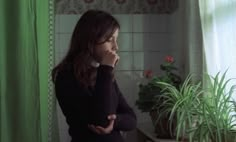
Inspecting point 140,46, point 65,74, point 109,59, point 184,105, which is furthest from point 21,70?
point 140,46

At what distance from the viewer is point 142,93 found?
7.07 feet

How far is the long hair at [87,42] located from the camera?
120cm

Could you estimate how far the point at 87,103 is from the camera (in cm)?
115

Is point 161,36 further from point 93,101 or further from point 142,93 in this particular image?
point 93,101

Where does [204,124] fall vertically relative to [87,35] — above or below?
below

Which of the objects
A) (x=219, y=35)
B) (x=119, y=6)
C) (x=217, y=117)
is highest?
(x=119, y=6)

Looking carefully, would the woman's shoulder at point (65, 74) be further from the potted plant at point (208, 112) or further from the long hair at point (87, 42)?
the potted plant at point (208, 112)

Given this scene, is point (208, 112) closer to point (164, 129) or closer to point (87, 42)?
point (164, 129)

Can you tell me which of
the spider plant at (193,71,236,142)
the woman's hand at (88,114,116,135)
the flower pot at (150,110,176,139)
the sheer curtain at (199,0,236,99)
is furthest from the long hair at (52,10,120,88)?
the flower pot at (150,110,176,139)

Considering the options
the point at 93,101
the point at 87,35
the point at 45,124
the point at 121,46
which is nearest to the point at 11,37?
the point at 45,124

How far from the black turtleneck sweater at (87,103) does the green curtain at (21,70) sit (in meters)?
0.40

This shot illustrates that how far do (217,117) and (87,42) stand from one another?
0.64 m

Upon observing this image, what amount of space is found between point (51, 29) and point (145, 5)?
1.21 metres

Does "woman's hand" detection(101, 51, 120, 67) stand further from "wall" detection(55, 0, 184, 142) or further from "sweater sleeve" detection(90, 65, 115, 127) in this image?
"wall" detection(55, 0, 184, 142)
